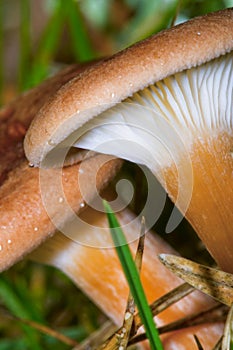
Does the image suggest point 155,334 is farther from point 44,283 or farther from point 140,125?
point 44,283

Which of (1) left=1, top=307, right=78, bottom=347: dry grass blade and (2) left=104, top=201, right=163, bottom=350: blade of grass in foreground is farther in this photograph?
(1) left=1, top=307, right=78, bottom=347: dry grass blade

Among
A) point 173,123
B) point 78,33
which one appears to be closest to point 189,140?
point 173,123

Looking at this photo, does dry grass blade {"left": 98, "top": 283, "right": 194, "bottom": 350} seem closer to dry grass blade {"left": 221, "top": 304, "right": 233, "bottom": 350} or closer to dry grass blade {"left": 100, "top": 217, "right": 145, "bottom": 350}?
dry grass blade {"left": 100, "top": 217, "right": 145, "bottom": 350}

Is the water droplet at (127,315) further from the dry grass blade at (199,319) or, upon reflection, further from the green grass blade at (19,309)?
the green grass blade at (19,309)

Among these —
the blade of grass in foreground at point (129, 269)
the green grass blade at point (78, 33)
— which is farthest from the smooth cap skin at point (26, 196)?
the green grass blade at point (78, 33)

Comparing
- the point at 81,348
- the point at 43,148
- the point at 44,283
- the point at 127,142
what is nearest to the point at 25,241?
the point at 43,148

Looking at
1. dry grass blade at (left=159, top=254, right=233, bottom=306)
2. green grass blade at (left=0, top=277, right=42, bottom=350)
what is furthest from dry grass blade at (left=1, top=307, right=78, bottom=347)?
dry grass blade at (left=159, top=254, right=233, bottom=306)

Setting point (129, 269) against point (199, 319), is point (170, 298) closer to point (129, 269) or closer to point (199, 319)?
point (199, 319)
